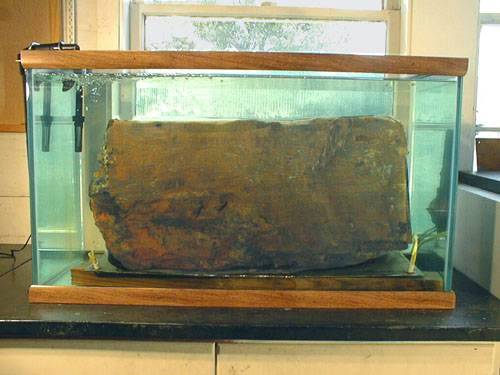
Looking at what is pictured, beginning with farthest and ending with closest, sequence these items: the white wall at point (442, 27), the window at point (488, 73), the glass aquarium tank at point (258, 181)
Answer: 1. the window at point (488, 73)
2. the white wall at point (442, 27)
3. the glass aquarium tank at point (258, 181)

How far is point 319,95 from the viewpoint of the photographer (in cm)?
99

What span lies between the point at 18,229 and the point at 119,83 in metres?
0.71

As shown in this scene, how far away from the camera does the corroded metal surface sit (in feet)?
3.18

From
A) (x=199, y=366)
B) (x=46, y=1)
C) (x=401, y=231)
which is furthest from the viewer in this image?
(x=46, y=1)

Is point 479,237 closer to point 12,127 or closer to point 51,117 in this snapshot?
point 51,117

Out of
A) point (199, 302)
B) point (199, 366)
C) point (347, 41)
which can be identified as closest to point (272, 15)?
point (347, 41)

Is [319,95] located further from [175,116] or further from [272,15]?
[272,15]

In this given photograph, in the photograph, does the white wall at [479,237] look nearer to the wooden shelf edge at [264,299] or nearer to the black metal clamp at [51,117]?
the wooden shelf edge at [264,299]

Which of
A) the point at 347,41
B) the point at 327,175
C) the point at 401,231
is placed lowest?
the point at 401,231

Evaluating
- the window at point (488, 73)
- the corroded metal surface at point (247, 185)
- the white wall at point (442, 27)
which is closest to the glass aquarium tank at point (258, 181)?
the corroded metal surface at point (247, 185)

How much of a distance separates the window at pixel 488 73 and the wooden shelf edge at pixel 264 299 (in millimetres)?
811

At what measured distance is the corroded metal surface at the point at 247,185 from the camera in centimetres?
97

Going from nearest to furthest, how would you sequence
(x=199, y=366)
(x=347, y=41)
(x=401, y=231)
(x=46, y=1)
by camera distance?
1. (x=199, y=366)
2. (x=401, y=231)
3. (x=46, y=1)
4. (x=347, y=41)

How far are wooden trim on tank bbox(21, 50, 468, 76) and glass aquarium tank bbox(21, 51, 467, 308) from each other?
34mm
